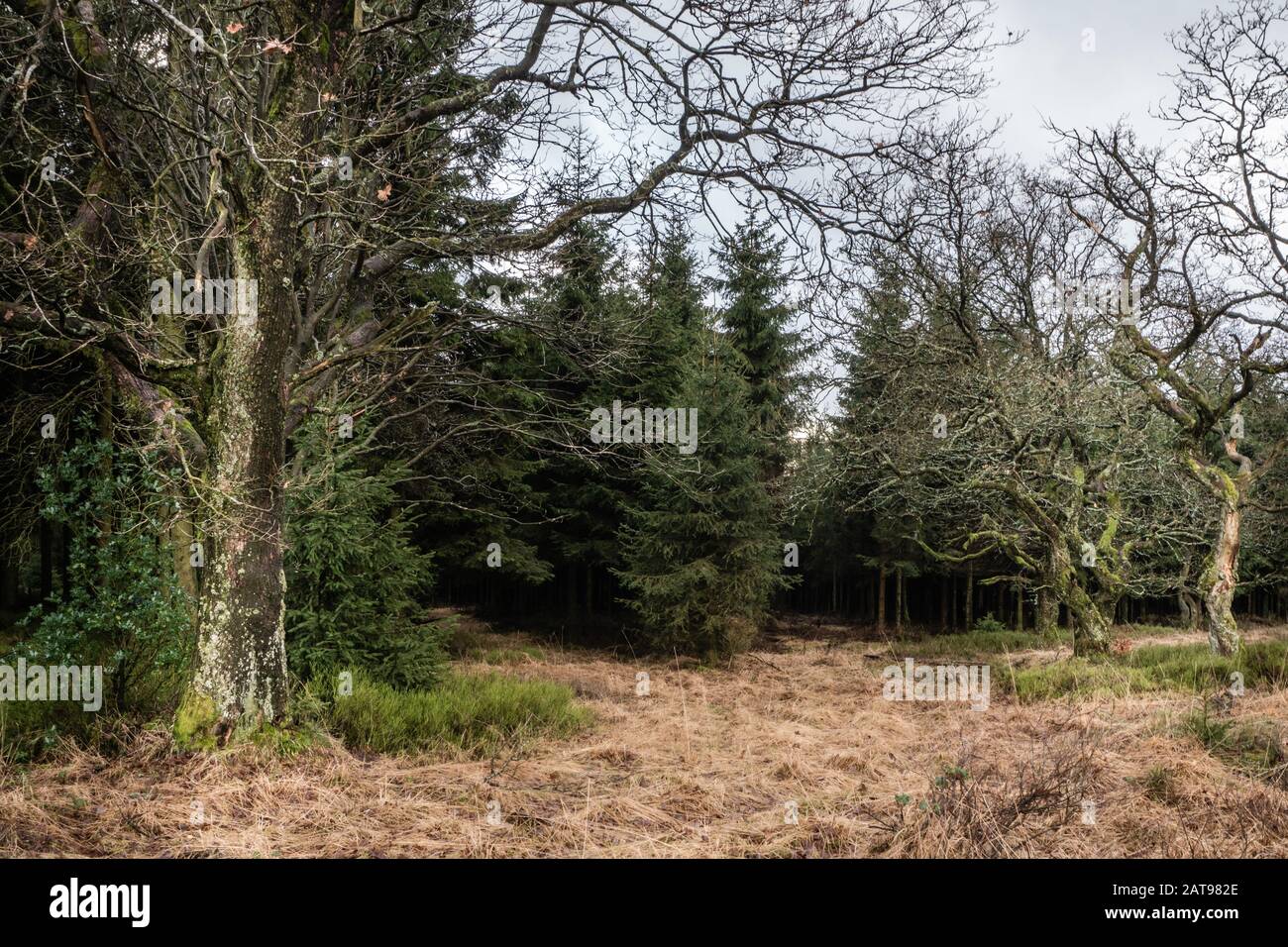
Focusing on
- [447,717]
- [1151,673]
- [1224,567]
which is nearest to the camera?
[447,717]

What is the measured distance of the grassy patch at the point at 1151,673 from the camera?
28.9 ft

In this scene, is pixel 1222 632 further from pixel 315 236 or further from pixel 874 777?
pixel 315 236

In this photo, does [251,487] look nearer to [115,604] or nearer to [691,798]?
[115,604]

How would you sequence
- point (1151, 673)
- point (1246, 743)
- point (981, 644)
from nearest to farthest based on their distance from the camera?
1. point (1246, 743)
2. point (1151, 673)
3. point (981, 644)

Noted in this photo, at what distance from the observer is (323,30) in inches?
218

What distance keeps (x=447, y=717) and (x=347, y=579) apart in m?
1.77

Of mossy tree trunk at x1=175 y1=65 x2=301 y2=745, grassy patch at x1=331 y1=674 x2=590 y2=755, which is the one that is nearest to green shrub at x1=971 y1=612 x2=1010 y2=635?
grassy patch at x1=331 y1=674 x2=590 y2=755

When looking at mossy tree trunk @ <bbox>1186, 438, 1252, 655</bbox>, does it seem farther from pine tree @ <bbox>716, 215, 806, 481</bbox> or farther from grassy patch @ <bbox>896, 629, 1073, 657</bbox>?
pine tree @ <bbox>716, 215, 806, 481</bbox>

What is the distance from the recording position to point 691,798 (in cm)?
529

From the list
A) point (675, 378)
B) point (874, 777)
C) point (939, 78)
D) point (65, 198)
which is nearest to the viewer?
point (874, 777)

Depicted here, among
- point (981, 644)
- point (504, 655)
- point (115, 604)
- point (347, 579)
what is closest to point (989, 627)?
point (981, 644)

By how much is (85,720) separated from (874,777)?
5.77 m

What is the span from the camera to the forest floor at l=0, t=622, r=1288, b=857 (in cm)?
411
